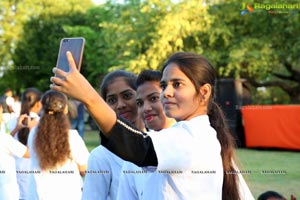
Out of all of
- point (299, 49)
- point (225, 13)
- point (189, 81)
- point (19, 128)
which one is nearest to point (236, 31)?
point (225, 13)

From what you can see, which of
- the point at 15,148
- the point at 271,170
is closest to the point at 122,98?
the point at 15,148

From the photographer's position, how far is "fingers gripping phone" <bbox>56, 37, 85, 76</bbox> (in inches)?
61.0

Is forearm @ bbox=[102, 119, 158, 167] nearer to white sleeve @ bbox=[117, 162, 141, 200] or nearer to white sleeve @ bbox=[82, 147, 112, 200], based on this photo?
white sleeve @ bbox=[117, 162, 141, 200]

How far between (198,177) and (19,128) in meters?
4.22

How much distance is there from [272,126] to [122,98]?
10.6 metres

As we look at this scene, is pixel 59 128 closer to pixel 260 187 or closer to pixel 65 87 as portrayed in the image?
pixel 65 87

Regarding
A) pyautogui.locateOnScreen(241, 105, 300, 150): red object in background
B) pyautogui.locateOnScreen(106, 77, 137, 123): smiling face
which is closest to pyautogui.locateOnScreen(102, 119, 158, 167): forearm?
pyautogui.locateOnScreen(106, 77, 137, 123): smiling face

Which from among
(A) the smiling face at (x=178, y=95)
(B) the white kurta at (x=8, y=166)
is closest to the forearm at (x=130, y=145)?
(A) the smiling face at (x=178, y=95)

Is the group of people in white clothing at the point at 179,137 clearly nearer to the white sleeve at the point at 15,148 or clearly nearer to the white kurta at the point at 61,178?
the white kurta at the point at 61,178

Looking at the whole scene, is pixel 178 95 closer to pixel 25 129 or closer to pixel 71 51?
pixel 71 51

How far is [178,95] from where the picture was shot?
1756 mm

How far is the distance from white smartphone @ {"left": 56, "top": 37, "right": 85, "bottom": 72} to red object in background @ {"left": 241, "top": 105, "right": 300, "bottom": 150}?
11.0 metres

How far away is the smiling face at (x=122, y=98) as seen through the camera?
2810 millimetres

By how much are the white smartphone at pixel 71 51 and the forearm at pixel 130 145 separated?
0.23m
